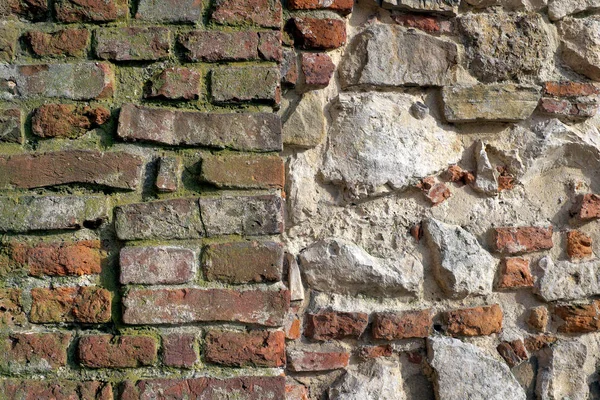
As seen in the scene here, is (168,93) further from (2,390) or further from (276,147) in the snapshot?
(2,390)

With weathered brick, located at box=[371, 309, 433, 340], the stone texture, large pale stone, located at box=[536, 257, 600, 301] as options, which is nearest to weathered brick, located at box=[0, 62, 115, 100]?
weathered brick, located at box=[371, 309, 433, 340]

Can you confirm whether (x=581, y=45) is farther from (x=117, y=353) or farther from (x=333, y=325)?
(x=117, y=353)

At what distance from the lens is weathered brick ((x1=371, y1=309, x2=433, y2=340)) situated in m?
1.64

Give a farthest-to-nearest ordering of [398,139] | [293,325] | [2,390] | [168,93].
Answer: [398,139], [293,325], [168,93], [2,390]

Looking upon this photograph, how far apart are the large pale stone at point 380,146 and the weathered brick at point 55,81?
61 centimetres

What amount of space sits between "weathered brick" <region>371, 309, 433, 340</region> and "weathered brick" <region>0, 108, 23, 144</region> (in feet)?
3.11

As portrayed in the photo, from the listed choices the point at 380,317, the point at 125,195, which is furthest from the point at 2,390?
the point at 380,317

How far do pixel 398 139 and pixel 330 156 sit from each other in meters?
0.19

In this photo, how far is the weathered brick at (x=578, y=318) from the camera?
1754 mm

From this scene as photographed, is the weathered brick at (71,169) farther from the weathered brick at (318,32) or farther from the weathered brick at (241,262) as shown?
the weathered brick at (318,32)

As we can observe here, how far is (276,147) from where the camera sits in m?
1.41

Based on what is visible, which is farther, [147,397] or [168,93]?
[168,93]

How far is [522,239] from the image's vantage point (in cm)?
177

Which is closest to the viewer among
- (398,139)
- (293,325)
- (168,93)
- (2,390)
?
(2,390)
